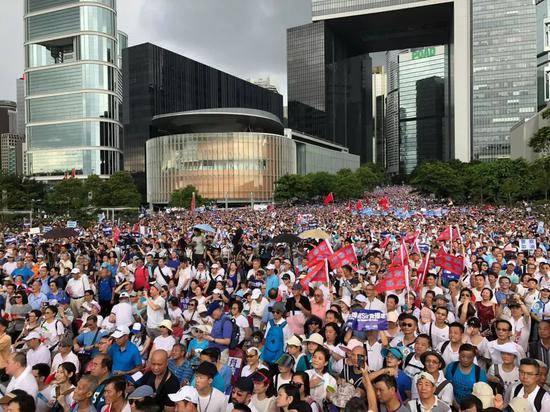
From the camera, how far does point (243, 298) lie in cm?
868

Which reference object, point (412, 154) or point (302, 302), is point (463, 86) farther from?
point (302, 302)

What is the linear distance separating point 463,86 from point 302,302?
346 feet

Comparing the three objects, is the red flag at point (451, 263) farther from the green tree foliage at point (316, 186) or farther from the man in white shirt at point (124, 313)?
the green tree foliage at point (316, 186)

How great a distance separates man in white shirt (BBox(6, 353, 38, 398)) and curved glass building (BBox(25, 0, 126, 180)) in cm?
8980

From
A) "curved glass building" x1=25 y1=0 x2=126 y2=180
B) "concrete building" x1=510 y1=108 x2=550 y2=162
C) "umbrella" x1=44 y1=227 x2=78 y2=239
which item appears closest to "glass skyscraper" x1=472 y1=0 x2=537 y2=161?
"concrete building" x1=510 y1=108 x2=550 y2=162

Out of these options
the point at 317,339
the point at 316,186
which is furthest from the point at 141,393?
the point at 316,186

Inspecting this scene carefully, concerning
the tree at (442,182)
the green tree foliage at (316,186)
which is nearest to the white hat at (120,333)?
the tree at (442,182)

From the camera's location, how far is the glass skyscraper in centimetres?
9988

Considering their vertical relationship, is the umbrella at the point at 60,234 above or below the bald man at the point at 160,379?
above

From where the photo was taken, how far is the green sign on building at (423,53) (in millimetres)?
162625

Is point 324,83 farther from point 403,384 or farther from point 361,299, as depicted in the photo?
point 403,384

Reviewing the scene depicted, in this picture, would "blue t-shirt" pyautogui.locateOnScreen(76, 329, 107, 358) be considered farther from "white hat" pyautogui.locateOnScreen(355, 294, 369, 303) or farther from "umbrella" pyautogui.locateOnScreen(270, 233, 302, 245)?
"umbrella" pyautogui.locateOnScreen(270, 233, 302, 245)

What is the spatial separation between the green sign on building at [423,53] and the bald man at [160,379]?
173 metres

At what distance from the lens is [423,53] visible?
164 m
